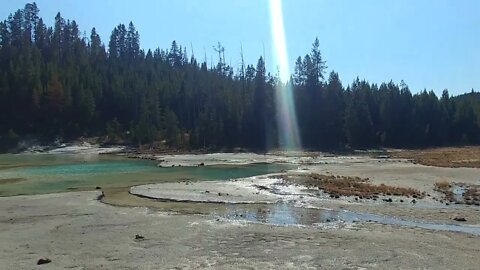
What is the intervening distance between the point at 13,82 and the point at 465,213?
426 ft

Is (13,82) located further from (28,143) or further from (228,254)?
(228,254)

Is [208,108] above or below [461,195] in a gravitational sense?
above

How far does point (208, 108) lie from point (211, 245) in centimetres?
10145

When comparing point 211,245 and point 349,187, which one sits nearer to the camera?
point 211,245

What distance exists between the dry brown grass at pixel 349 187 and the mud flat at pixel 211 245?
40.7ft

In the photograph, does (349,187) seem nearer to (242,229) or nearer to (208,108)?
(242,229)

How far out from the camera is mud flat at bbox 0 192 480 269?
17016 millimetres

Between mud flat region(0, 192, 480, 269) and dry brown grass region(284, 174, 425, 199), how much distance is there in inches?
488

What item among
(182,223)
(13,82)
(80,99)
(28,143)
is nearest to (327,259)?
(182,223)

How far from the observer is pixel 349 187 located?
4053 centimetres

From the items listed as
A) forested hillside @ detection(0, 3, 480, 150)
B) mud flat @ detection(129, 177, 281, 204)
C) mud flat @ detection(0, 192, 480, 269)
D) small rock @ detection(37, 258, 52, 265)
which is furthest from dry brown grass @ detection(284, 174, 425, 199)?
forested hillside @ detection(0, 3, 480, 150)

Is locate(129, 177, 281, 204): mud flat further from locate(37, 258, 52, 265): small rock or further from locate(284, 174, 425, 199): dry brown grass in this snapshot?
locate(37, 258, 52, 265): small rock

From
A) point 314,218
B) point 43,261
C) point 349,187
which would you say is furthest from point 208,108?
point 43,261

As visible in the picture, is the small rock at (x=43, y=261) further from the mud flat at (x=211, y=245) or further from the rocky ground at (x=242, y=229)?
the mud flat at (x=211, y=245)
